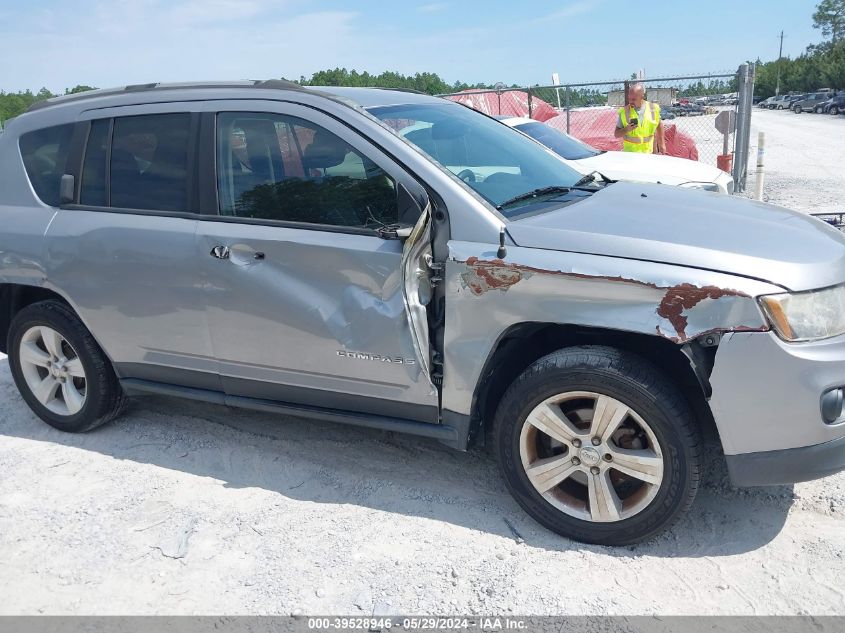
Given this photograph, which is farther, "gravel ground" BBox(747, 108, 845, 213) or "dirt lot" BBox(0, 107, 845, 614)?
"gravel ground" BBox(747, 108, 845, 213)

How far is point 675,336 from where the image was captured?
268cm

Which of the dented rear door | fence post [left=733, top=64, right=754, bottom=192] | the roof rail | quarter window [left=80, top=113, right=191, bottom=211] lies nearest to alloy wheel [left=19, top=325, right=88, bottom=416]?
quarter window [left=80, top=113, right=191, bottom=211]

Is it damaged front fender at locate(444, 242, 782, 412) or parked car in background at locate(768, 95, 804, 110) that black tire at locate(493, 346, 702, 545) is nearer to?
damaged front fender at locate(444, 242, 782, 412)

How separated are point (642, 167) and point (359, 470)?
5738 millimetres

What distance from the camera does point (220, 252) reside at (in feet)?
11.6

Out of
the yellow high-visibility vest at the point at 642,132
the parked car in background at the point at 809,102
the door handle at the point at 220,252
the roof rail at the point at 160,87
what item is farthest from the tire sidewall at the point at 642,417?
the parked car in background at the point at 809,102

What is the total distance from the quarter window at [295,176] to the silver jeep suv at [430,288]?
0.01 m

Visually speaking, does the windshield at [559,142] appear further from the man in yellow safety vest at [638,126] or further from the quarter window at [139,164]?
the quarter window at [139,164]

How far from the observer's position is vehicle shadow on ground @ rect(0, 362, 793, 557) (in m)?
3.16

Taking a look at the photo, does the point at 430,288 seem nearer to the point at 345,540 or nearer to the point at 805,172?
the point at 345,540

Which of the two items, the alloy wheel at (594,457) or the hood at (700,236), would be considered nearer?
the hood at (700,236)

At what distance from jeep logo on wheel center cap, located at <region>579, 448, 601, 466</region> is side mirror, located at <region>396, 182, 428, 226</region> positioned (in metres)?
1.19

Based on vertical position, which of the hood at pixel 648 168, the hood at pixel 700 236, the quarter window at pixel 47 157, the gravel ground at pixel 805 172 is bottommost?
the gravel ground at pixel 805 172

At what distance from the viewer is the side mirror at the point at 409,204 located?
314 centimetres
